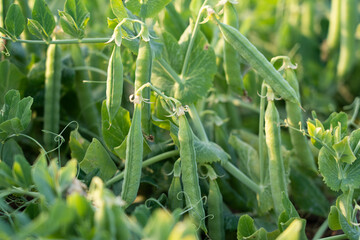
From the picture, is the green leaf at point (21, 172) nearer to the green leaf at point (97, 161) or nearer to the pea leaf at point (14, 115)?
the pea leaf at point (14, 115)

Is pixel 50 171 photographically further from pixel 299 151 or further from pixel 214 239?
pixel 299 151

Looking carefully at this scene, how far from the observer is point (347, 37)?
298 centimetres

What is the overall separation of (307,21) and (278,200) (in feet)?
6.30

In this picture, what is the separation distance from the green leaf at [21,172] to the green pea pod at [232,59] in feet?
3.35

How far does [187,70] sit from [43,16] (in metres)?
0.64

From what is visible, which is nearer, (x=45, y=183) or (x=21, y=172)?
(x=45, y=183)

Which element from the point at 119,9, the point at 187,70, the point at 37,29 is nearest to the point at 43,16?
the point at 37,29

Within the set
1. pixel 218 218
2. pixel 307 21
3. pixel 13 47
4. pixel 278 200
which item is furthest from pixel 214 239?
pixel 307 21

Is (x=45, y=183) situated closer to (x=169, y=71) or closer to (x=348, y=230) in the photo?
(x=169, y=71)

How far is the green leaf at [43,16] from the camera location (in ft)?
5.68

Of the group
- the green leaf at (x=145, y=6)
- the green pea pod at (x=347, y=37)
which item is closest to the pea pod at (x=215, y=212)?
the green leaf at (x=145, y=6)

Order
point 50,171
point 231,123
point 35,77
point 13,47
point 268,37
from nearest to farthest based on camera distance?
point 50,171 → point 35,77 → point 13,47 → point 231,123 → point 268,37

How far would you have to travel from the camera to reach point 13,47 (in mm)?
2336

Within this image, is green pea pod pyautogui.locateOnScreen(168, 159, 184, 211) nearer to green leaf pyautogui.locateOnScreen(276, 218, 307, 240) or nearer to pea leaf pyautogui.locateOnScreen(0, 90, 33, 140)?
green leaf pyautogui.locateOnScreen(276, 218, 307, 240)
